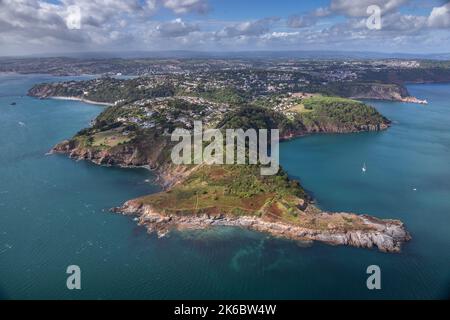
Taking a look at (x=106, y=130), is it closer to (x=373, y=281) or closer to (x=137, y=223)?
(x=137, y=223)

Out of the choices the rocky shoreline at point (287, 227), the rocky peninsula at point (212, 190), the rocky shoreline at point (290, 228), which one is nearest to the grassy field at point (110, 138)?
the rocky peninsula at point (212, 190)

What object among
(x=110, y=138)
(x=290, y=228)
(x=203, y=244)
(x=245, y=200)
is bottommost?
(x=203, y=244)

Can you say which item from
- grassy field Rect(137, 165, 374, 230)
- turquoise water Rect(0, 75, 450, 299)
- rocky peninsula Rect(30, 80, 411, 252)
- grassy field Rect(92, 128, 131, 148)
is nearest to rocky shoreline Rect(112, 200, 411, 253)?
rocky peninsula Rect(30, 80, 411, 252)

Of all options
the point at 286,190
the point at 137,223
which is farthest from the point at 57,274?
the point at 286,190

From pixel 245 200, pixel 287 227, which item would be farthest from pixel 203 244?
pixel 287 227

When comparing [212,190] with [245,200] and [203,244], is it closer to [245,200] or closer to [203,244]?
[245,200]

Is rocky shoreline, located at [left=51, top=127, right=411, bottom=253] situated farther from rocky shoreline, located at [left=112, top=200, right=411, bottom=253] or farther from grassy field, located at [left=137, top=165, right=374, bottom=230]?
grassy field, located at [left=137, top=165, right=374, bottom=230]

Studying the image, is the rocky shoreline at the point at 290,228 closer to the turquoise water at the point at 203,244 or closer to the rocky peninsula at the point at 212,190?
the rocky peninsula at the point at 212,190
